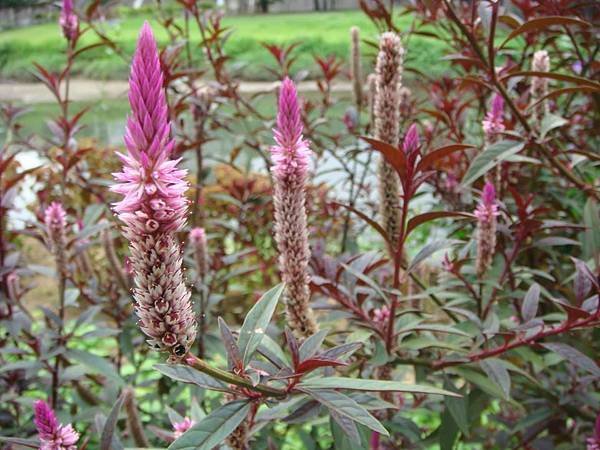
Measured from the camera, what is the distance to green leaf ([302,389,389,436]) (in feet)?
1.64

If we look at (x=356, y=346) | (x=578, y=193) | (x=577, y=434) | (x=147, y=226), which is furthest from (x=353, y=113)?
(x=147, y=226)

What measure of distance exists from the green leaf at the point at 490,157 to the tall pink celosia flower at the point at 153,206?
53cm

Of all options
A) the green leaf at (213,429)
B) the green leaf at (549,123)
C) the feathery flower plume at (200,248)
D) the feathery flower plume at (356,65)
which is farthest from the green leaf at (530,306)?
the feathery flower plume at (356,65)

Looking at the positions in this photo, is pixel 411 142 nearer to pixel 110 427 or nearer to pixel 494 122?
pixel 494 122

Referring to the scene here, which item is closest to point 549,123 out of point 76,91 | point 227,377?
point 227,377

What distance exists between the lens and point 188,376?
1.72 feet

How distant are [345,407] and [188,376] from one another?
0.14 meters

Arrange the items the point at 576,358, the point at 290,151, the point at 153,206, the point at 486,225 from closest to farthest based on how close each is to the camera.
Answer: the point at 153,206 < the point at 290,151 < the point at 576,358 < the point at 486,225

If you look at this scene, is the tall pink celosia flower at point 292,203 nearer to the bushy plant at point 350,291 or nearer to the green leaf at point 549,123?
the bushy plant at point 350,291

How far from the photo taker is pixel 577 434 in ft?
4.32

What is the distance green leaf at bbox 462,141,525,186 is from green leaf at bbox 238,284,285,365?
39 cm

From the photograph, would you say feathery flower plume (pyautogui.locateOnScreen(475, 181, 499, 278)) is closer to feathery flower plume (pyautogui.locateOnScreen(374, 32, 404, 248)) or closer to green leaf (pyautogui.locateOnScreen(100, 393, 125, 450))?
feathery flower plume (pyautogui.locateOnScreen(374, 32, 404, 248))

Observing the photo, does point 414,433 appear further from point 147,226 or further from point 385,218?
point 147,226

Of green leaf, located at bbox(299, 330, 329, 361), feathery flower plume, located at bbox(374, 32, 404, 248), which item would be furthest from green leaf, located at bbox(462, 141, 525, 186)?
green leaf, located at bbox(299, 330, 329, 361)
